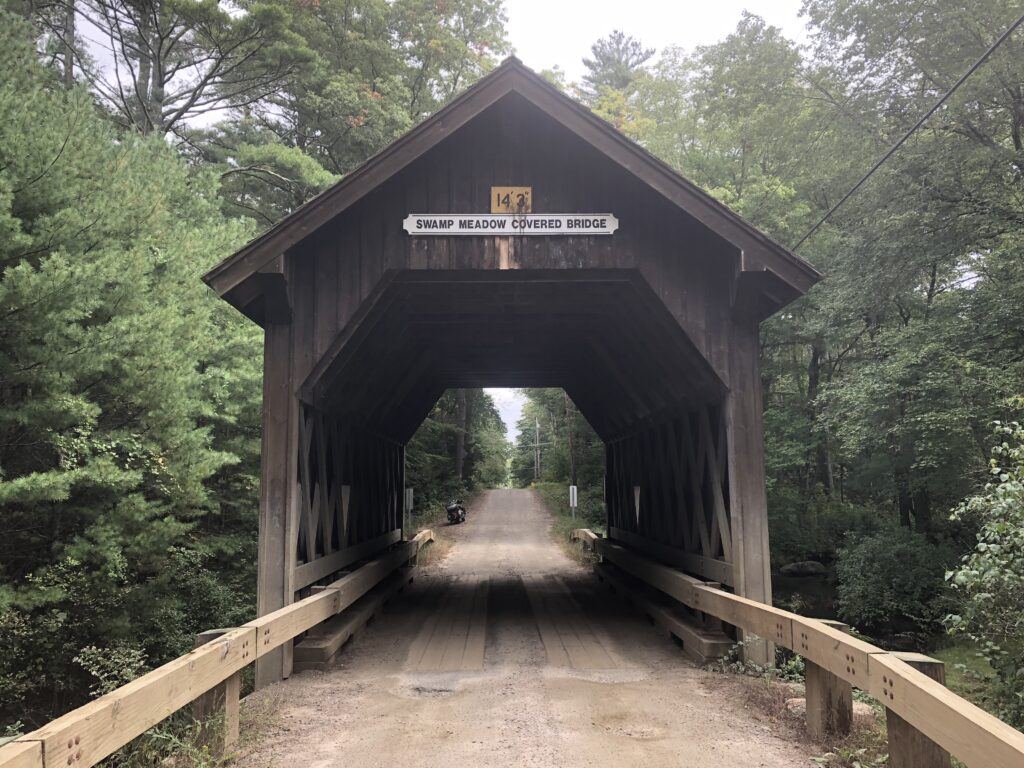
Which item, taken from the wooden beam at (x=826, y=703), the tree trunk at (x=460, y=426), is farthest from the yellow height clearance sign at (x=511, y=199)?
the tree trunk at (x=460, y=426)

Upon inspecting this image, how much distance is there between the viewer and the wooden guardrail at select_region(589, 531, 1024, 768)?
8.13ft

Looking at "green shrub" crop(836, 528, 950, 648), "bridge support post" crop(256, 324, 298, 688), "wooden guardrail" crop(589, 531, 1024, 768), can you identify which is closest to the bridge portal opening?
"bridge support post" crop(256, 324, 298, 688)

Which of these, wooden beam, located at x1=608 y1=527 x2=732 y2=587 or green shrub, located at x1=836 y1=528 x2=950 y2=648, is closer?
wooden beam, located at x1=608 y1=527 x2=732 y2=587

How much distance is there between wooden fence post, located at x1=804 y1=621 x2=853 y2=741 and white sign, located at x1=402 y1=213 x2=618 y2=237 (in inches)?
159

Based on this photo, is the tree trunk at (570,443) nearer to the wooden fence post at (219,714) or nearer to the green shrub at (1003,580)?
the green shrub at (1003,580)

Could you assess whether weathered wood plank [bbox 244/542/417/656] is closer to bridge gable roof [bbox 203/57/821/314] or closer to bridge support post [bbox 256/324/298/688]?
bridge support post [bbox 256/324/298/688]

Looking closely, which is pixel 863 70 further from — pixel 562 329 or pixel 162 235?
pixel 162 235

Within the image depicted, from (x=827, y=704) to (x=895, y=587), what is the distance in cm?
1241

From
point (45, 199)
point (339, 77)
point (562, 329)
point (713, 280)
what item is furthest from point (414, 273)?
point (339, 77)

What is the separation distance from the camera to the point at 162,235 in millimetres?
10820

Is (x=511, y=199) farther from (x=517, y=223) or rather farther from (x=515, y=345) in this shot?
(x=515, y=345)

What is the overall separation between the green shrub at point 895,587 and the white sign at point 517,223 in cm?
1160

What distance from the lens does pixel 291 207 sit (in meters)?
20.6

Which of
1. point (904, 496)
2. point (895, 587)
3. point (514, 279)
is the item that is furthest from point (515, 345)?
point (904, 496)
